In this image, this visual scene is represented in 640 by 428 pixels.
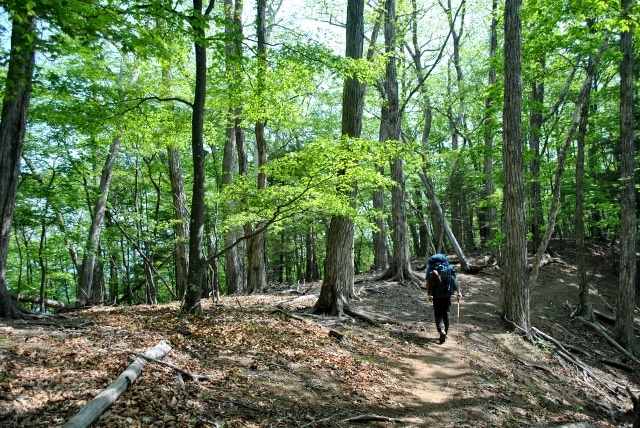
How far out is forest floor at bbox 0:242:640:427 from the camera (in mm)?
3799

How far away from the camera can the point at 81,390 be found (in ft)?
12.3

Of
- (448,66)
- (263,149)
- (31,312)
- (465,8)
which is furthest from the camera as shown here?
(448,66)

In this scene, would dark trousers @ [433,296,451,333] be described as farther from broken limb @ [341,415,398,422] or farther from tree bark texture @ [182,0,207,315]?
tree bark texture @ [182,0,207,315]

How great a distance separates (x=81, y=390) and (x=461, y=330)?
771 centimetres

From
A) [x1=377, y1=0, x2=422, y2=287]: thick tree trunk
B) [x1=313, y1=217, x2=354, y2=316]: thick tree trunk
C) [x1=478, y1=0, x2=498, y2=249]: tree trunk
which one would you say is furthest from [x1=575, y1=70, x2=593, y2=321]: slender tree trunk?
[x1=313, y1=217, x2=354, y2=316]: thick tree trunk

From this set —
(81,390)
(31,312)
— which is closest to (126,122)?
(31,312)

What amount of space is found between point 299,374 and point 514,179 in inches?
268

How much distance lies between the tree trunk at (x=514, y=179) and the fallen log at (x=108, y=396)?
26.2 feet

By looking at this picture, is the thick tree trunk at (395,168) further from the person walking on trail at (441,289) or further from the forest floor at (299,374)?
the person walking on trail at (441,289)

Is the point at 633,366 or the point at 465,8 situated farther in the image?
the point at 465,8

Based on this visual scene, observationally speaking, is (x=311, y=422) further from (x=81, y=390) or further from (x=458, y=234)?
(x=458, y=234)

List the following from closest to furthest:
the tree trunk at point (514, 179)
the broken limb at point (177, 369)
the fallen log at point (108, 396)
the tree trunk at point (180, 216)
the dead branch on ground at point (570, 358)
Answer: the fallen log at point (108, 396) < the broken limb at point (177, 369) < the dead branch on ground at point (570, 358) < the tree trunk at point (514, 179) < the tree trunk at point (180, 216)

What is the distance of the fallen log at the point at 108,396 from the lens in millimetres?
3076

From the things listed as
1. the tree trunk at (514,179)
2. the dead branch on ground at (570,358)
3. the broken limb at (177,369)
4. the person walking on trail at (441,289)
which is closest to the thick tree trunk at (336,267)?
the person walking on trail at (441,289)
